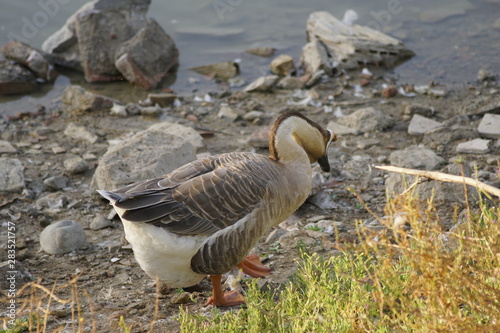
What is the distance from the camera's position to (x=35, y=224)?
5.18 meters

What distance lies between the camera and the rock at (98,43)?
9.13 m

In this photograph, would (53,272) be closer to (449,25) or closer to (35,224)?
(35,224)

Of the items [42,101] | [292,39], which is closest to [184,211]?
[42,101]

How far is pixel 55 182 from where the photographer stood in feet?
19.0

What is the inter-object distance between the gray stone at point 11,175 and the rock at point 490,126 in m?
4.71

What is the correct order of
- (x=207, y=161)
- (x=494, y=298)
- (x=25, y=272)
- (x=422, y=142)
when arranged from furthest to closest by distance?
(x=422, y=142) < (x=25, y=272) < (x=207, y=161) < (x=494, y=298)

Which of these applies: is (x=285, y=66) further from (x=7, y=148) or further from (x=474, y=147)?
(x=7, y=148)

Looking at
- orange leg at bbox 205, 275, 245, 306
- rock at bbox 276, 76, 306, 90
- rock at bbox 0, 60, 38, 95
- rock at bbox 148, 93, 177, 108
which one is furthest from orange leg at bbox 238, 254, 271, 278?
rock at bbox 0, 60, 38, 95

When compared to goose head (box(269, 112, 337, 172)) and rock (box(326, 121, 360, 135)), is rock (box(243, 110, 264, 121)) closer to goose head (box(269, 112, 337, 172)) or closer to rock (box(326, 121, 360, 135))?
rock (box(326, 121, 360, 135))

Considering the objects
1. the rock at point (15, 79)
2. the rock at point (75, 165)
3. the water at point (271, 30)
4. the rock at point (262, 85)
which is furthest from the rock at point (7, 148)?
Result: the rock at point (262, 85)

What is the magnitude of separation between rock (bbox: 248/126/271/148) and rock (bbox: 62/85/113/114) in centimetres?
234

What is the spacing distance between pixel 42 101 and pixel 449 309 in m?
7.33

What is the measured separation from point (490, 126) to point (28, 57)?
6.72 meters

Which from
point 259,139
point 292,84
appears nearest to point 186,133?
point 259,139
